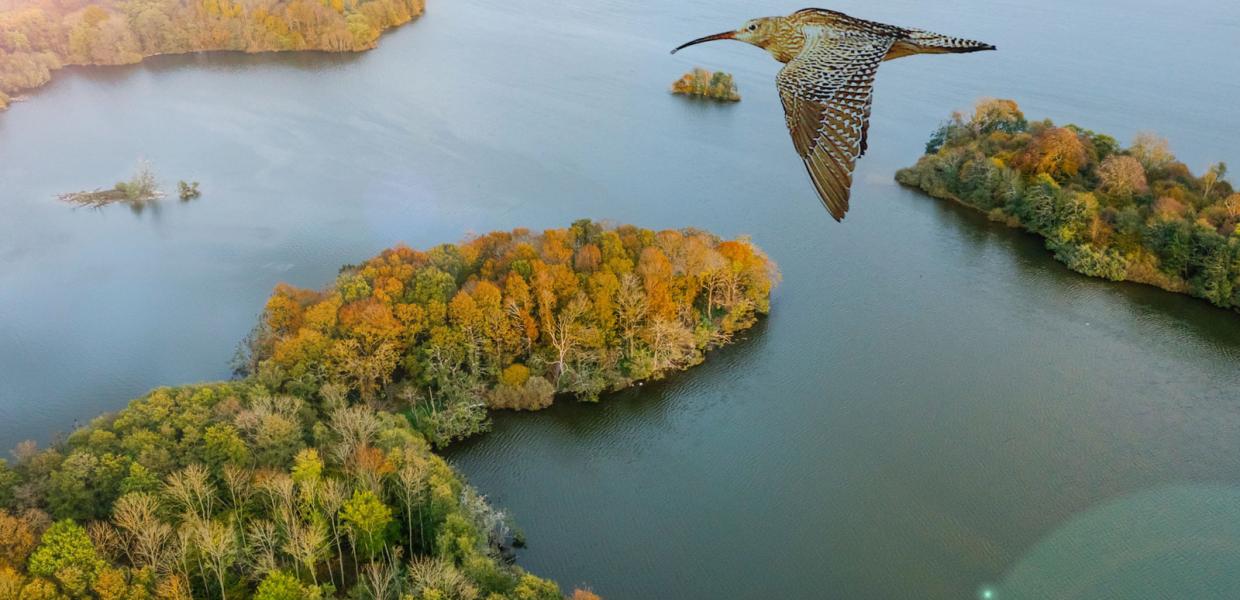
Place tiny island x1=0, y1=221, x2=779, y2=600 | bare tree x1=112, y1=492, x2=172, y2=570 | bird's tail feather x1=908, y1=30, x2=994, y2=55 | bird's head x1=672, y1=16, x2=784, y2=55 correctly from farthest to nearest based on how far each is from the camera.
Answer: tiny island x1=0, y1=221, x2=779, y2=600 < bare tree x1=112, y1=492, x2=172, y2=570 < bird's head x1=672, y1=16, x2=784, y2=55 < bird's tail feather x1=908, y1=30, x2=994, y2=55

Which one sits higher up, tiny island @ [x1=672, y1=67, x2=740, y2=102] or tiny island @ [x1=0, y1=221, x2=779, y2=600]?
tiny island @ [x1=672, y1=67, x2=740, y2=102]

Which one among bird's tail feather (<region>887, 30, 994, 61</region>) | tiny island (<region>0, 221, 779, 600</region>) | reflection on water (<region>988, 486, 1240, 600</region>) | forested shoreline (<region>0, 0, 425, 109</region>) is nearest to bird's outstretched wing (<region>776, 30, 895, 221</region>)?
bird's tail feather (<region>887, 30, 994, 61</region>)

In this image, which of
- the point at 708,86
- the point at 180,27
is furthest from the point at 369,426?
the point at 180,27

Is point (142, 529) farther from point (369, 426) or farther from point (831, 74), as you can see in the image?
point (831, 74)

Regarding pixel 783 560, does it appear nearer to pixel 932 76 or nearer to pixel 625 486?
pixel 625 486

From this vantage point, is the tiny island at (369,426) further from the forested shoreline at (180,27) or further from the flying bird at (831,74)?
the forested shoreline at (180,27)

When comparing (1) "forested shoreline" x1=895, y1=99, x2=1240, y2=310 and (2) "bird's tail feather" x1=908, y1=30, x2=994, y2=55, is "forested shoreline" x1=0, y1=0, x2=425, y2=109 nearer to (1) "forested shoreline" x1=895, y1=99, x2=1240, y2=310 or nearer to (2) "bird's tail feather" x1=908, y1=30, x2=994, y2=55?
(1) "forested shoreline" x1=895, y1=99, x2=1240, y2=310
